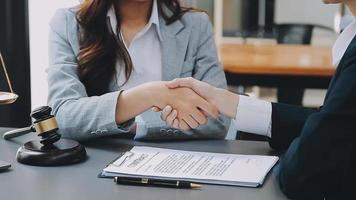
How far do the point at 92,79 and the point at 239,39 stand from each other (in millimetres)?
4046

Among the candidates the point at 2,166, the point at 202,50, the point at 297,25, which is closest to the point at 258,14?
the point at 297,25

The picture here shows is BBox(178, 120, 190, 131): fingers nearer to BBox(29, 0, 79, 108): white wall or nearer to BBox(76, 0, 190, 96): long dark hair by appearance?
BBox(76, 0, 190, 96): long dark hair

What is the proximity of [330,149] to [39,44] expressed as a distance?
1.64 meters

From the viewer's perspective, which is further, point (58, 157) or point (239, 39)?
point (239, 39)

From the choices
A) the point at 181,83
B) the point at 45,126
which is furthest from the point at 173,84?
the point at 45,126

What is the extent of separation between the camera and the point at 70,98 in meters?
1.62

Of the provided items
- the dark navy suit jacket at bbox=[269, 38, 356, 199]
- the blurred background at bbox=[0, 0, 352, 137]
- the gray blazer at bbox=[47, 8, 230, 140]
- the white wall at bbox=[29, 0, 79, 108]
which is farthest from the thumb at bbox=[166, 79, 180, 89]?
the white wall at bbox=[29, 0, 79, 108]

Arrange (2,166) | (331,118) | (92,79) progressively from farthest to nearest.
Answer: (92,79) → (2,166) → (331,118)

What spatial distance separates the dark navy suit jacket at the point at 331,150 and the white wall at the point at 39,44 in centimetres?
147

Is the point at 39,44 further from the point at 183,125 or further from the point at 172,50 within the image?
the point at 183,125

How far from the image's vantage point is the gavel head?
1.38m

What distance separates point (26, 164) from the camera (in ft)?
4.41

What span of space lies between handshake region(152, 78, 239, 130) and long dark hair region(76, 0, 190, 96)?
0.27 m

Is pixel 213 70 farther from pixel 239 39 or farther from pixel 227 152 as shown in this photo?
pixel 239 39
